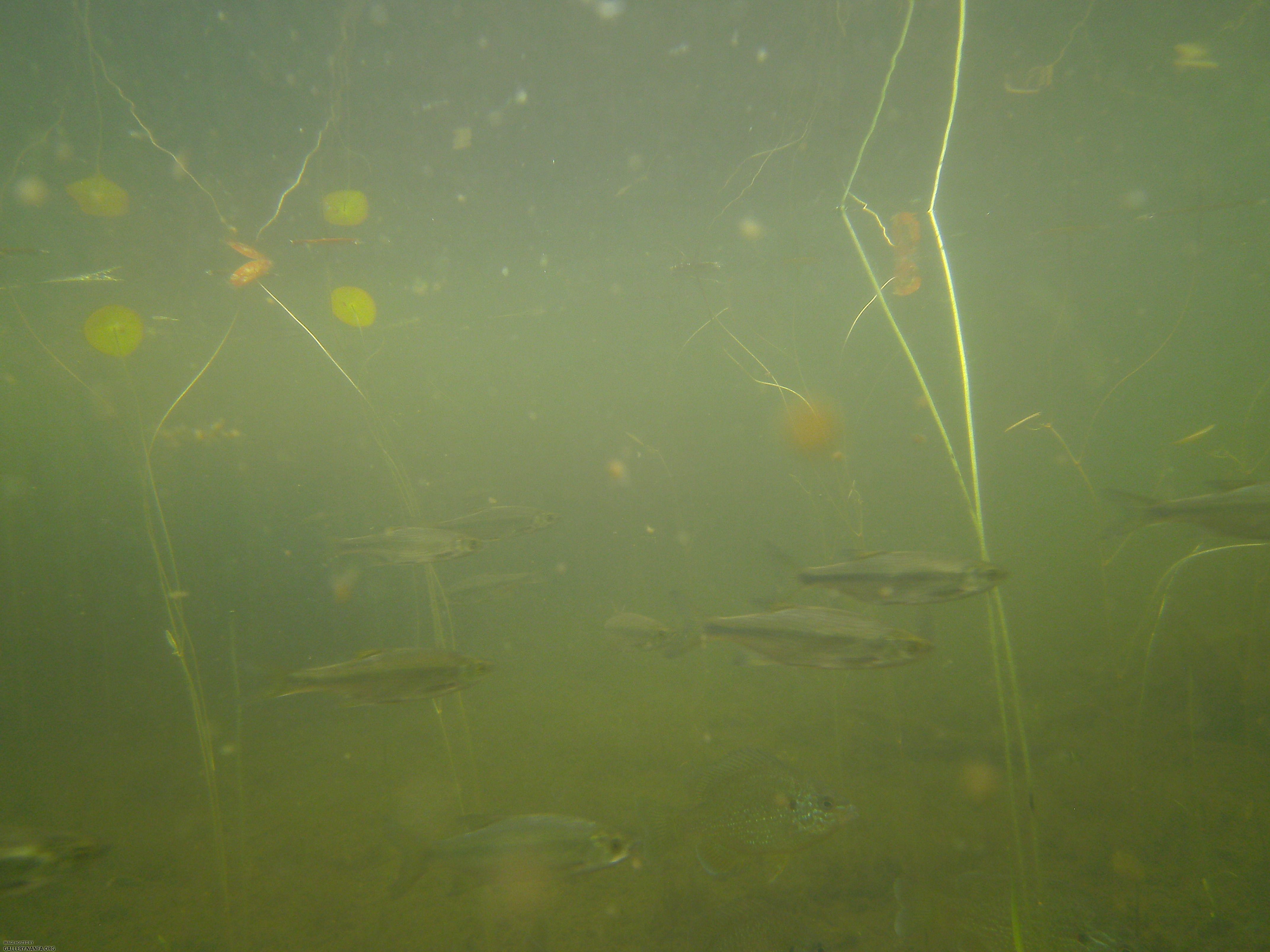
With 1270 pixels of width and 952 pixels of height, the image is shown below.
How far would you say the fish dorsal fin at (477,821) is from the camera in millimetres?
3166

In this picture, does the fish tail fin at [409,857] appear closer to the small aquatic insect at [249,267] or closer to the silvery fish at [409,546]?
the silvery fish at [409,546]

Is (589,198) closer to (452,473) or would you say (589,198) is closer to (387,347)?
(387,347)

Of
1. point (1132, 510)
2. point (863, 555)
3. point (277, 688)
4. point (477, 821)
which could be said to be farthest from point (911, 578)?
point (277, 688)

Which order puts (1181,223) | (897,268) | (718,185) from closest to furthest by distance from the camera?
(897,268) < (718,185) < (1181,223)

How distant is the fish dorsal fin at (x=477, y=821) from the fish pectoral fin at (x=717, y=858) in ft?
4.94

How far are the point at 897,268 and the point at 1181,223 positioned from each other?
29.8 metres

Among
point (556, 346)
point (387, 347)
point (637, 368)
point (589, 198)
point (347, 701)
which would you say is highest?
point (637, 368)

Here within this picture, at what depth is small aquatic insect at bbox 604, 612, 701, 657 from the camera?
15.8 ft

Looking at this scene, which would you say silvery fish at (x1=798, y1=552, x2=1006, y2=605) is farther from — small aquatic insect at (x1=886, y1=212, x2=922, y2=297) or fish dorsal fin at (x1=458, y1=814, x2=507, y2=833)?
small aquatic insect at (x1=886, y1=212, x2=922, y2=297)

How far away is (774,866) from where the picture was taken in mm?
4211

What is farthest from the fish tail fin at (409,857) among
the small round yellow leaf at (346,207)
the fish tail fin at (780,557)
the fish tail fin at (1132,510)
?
the small round yellow leaf at (346,207)

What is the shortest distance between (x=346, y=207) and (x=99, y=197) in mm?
4493

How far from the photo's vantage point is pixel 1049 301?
39.2 m

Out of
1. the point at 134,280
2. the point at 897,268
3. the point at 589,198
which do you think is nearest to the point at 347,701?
the point at 897,268
